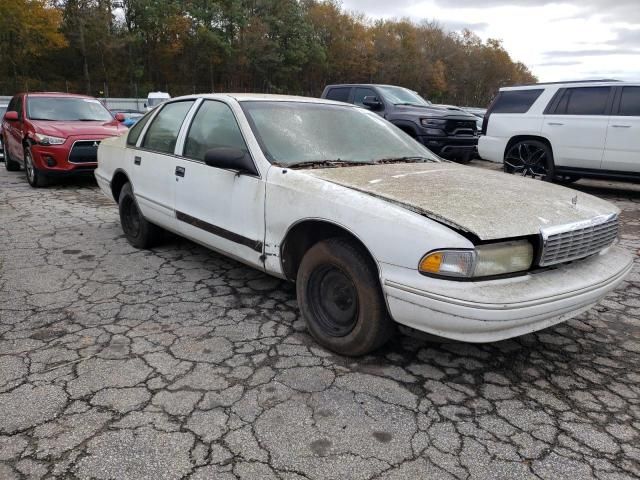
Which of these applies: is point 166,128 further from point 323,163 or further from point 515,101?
point 515,101

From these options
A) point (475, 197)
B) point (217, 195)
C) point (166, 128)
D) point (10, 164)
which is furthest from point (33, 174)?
point (475, 197)

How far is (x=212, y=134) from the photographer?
12.5 feet

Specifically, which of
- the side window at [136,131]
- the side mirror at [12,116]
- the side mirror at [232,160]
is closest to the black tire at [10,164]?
the side mirror at [12,116]

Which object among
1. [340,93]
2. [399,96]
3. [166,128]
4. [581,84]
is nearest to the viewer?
[166,128]

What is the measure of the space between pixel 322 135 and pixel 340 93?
8.44 meters

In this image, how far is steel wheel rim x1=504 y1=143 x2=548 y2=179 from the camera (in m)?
8.52

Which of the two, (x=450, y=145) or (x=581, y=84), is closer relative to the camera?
(x=581, y=84)

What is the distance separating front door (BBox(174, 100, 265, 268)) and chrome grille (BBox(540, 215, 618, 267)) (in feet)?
5.64

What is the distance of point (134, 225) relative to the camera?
5.09 meters

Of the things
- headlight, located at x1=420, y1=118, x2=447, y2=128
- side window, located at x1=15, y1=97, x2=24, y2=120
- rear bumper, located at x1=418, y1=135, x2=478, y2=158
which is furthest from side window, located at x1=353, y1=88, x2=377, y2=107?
side window, located at x1=15, y1=97, x2=24, y2=120

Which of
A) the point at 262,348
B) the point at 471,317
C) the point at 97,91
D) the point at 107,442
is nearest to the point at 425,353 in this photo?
the point at 471,317

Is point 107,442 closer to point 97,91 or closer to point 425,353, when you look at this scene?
point 425,353

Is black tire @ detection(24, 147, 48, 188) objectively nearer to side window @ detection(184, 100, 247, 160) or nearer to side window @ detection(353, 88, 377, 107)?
side window @ detection(184, 100, 247, 160)

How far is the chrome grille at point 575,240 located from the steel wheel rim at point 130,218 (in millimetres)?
3827
